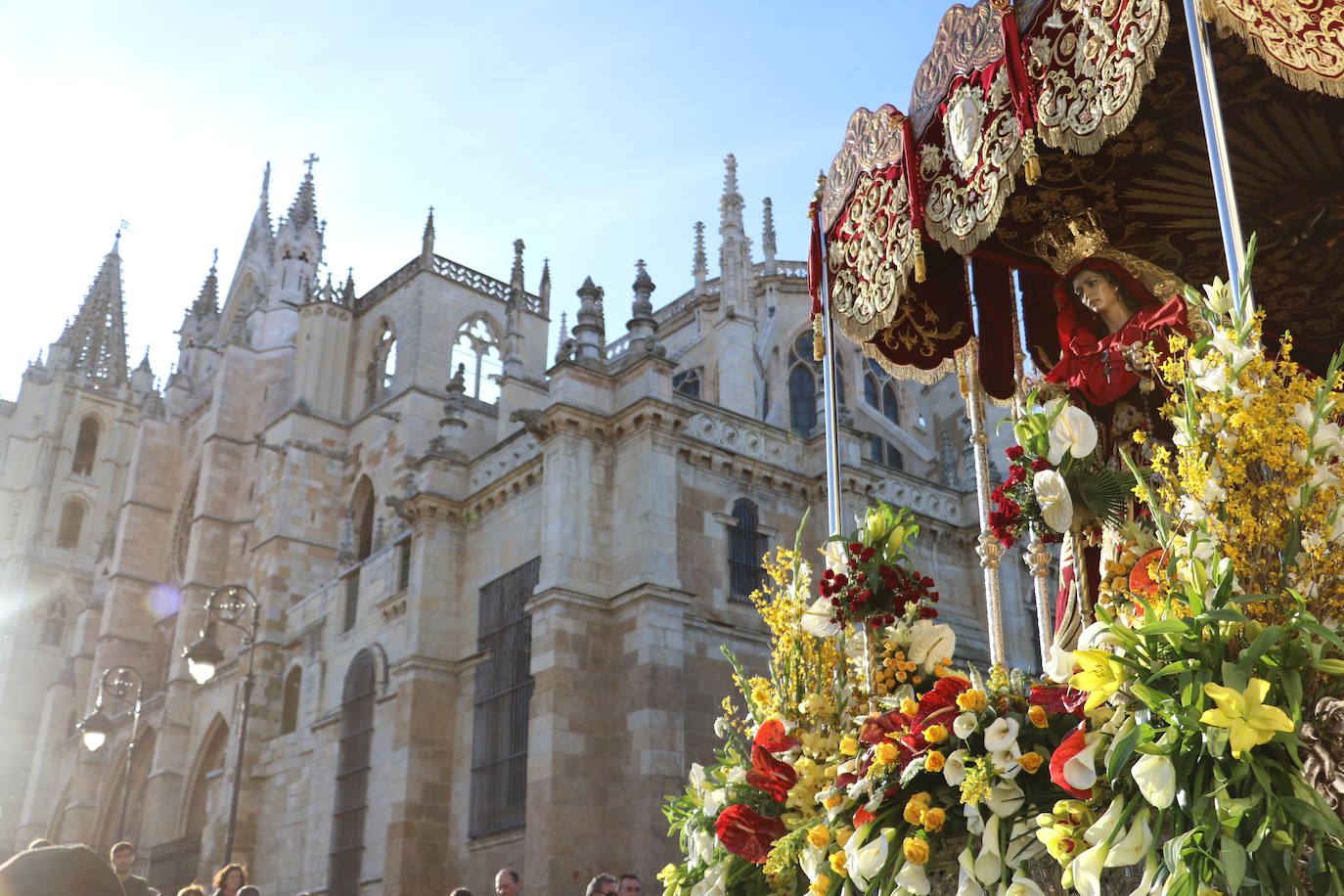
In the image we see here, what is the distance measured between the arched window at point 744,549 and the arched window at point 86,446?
156ft

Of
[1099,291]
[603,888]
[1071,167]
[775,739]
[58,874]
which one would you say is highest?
[1071,167]

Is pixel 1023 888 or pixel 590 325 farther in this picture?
pixel 590 325

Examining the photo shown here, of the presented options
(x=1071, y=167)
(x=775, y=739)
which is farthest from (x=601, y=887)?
(x=1071, y=167)

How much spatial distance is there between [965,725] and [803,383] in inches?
1080

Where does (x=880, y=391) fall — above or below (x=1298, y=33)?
above

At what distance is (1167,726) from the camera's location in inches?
124

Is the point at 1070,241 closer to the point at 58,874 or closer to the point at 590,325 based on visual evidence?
the point at 58,874

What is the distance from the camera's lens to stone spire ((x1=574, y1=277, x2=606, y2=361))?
18500 millimetres

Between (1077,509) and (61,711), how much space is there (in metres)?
40.9

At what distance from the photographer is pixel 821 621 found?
5.31 m

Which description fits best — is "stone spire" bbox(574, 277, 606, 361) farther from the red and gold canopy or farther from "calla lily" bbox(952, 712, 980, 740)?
"calla lily" bbox(952, 712, 980, 740)

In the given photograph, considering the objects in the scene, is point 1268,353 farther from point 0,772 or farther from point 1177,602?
point 0,772

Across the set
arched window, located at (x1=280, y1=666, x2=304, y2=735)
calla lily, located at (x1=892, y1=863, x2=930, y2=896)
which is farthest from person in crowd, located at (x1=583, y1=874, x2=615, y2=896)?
arched window, located at (x1=280, y1=666, x2=304, y2=735)

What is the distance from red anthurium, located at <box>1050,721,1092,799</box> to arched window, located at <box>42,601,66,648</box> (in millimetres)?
54472
